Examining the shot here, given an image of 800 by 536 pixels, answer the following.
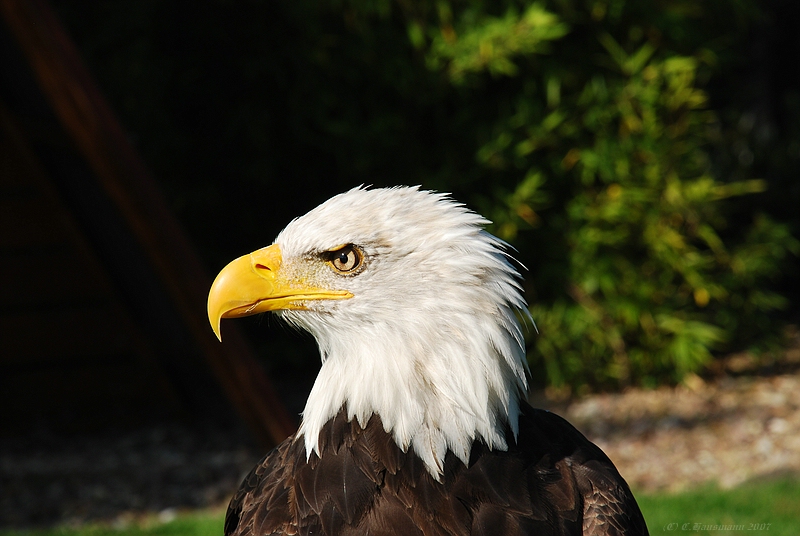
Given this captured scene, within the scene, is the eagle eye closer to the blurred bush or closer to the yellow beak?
the yellow beak

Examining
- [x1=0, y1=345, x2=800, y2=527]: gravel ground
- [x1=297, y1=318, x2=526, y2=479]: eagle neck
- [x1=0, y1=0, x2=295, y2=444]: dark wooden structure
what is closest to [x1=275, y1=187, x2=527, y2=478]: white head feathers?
[x1=297, y1=318, x2=526, y2=479]: eagle neck

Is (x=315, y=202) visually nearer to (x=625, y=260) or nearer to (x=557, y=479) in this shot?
(x=625, y=260)

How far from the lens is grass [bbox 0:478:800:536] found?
3.86 m

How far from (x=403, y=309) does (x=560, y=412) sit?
4.29 m

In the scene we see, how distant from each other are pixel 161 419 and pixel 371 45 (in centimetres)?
310

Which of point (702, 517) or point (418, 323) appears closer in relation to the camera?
point (418, 323)

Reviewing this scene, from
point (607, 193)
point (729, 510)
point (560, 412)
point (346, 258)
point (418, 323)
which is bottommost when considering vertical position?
point (560, 412)

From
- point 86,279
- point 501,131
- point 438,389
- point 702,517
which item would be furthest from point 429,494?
point 501,131

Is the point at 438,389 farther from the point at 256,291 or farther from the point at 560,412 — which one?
the point at 560,412

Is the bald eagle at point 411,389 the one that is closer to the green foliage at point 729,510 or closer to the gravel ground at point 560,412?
the green foliage at point 729,510

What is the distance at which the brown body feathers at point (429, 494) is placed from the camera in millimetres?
1852

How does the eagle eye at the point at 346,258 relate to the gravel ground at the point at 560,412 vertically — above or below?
above

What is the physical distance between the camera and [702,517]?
3984mm

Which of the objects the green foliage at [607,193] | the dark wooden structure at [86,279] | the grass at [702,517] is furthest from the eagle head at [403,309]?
the green foliage at [607,193]
